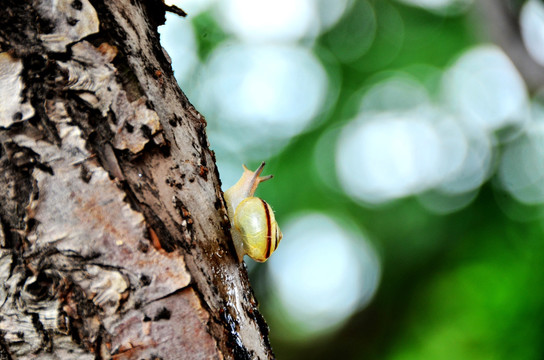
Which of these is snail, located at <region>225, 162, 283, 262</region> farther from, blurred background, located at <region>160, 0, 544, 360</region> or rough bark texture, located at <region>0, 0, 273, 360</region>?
blurred background, located at <region>160, 0, 544, 360</region>

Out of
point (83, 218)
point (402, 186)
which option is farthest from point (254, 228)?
point (402, 186)

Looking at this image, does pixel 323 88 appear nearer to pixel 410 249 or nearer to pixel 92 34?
pixel 410 249

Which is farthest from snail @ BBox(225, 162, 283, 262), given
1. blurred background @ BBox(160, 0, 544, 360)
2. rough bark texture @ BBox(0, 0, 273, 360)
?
blurred background @ BBox(160, 0, 544, 360)

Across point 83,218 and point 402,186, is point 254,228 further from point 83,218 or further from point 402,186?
point 402,186

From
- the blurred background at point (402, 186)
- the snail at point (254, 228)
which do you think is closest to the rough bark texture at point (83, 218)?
the snail at point (254, 228)

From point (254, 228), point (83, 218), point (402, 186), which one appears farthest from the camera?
point (402, 186)

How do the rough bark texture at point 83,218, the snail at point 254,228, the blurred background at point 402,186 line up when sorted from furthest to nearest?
the blurred background at point 402,186 → the snail at point 254,228 → the rough bark texture at point 83,218

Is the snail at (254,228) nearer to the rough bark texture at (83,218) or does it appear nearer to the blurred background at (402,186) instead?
the rough bark texture at (83,218)

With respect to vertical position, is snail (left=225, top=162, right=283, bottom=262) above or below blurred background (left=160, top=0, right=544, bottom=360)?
above
